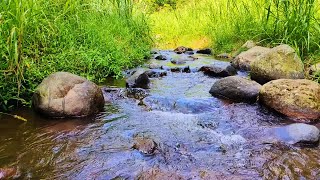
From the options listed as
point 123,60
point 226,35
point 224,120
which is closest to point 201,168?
point 224,120

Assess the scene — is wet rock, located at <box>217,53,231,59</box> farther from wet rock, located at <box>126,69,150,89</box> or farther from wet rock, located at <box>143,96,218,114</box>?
wet rock, located at <box>143,96,218,114</box>

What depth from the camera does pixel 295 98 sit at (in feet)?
11.8

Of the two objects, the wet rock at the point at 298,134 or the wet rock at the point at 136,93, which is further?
the wet rock at the point at 136,93

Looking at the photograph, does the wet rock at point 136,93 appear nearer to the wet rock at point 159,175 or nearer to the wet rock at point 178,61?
the wet rock at point 159,175

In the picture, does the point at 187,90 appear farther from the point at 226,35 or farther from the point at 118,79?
the point at 226,35

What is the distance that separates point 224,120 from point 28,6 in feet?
8.20

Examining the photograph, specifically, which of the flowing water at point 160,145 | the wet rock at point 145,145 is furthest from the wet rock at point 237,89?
the wet rock at point 145,145

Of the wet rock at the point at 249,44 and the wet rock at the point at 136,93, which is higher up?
the wet rock at the point at 249,44

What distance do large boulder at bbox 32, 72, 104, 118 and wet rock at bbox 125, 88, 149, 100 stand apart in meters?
0.72

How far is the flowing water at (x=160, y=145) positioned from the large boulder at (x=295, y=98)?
0.13 m

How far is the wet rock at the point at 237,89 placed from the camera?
4.07 meters

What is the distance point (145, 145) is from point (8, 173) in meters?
1.02

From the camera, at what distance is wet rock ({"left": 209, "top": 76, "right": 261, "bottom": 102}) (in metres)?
4.07

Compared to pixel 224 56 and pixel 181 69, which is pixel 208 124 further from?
pixel 224 56
